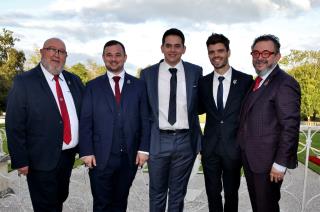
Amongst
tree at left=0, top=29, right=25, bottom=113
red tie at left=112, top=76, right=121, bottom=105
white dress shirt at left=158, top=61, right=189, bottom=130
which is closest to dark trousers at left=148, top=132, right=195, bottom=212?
white dress shirt at left=158, top=61, right=189, bottom=130

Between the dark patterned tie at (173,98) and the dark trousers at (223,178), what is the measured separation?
2.06 feet

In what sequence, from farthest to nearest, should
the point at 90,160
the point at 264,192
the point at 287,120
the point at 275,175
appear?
the point at 90,160, the point at 264,192, the point at 275,175, the point at 287,120

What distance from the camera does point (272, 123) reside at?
12.9ft

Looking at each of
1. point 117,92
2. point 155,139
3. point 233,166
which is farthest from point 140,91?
point 233,166

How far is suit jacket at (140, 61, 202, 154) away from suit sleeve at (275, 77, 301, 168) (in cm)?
109

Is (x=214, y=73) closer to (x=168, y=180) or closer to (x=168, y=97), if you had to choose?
(x=168, y=97)

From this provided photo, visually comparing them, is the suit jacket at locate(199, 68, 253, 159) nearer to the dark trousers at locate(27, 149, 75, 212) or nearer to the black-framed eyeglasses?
the black-framed eyeglasses

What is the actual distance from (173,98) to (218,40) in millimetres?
879

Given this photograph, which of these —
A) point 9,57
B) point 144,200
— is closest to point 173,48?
point 144,200

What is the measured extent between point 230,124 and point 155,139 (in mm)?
914

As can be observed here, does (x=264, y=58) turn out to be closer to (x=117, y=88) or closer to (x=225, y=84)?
(x=225, y=84)

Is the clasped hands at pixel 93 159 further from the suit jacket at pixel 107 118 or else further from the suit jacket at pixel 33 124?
the suit jacket at pixel 33 124

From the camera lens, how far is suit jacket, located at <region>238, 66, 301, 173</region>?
12.5 feet

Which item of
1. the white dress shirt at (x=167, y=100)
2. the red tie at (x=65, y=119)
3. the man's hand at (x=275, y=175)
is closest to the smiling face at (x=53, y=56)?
the red tie at (x=65, y=119)
